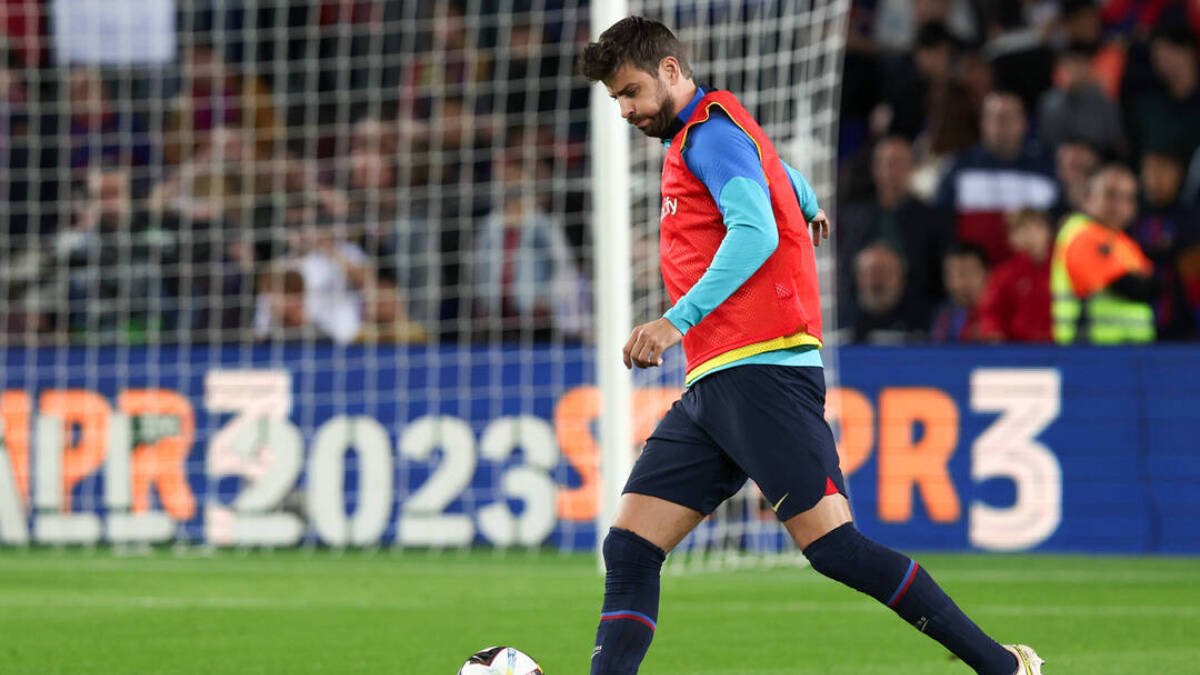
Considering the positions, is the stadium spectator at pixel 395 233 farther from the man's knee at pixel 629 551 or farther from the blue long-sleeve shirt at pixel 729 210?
the blue long-sleeve shirt at pixel 729 210

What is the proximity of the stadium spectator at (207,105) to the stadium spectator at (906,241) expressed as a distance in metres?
3.98

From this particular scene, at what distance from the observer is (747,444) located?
5109 mm

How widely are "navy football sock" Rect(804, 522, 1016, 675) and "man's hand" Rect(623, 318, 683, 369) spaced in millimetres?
657

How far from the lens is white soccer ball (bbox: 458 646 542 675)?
17.6 ft

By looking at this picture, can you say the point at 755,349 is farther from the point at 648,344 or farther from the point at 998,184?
the point at 998,184

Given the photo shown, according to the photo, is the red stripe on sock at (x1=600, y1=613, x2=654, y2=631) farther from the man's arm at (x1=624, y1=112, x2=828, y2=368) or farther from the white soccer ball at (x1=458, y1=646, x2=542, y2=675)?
the man's arm at (x1=624, y1=112, x2=828, y2=368)

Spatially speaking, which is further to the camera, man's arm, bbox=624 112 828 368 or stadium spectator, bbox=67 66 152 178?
stadium spectator, bbox=67 66 152 178

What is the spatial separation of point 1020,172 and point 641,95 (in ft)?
30.2

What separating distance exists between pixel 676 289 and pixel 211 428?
7330 millimetres

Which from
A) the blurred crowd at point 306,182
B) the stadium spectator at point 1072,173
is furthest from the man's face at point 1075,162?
the blurred crowd at point 306,182

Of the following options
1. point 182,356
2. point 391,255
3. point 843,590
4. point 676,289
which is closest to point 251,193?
point 391,255

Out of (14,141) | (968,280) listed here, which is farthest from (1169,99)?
(14,141)

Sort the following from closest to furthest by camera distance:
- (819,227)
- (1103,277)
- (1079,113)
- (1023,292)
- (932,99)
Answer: (819,227)
(1103,277)
(1023,292)
(1079,113)
(932,99)

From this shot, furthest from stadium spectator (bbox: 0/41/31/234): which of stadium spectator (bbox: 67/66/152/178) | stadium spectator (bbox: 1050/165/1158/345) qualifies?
stadium spectator (bbox: 1050/165/1158/345)
